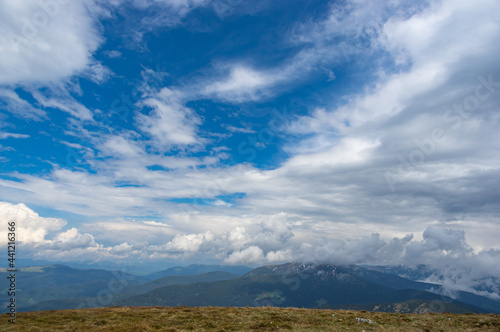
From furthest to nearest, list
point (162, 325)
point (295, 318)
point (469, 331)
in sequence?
point (295, 318) → point (162, 325) → point (469, 331)

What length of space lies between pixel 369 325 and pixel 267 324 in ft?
40.9

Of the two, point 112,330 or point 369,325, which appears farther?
point 369,325

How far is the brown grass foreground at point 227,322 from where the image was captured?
28.8 metres

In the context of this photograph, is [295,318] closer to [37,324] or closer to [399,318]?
[399,318]

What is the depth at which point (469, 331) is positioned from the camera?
2716 centimetres

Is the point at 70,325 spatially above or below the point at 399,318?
above

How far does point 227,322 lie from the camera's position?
32.5 metres

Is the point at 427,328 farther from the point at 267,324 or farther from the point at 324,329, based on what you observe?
the point at 267,324

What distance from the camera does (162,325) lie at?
3125 cm

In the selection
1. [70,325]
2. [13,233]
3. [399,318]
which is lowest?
[399,318]

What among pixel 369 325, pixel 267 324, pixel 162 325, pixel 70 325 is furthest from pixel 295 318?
pixel 70 325

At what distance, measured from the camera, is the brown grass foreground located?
28.8 meters

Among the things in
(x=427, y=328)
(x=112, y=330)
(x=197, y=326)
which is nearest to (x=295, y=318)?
(x=197, y=326)

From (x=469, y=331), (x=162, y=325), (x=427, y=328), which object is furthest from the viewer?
(x=162, y=325)
